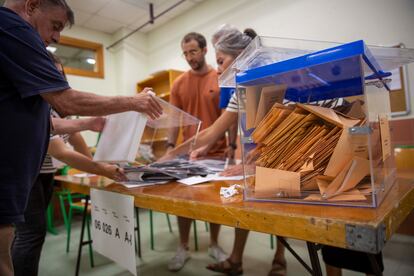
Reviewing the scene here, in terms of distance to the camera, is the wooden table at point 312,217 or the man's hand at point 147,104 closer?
the wooden table at point 312,217

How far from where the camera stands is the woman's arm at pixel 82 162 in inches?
43.8

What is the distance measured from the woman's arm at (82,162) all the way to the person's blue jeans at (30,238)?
0.76 ft

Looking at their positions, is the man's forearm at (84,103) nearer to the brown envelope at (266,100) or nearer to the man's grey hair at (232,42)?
the brown envelope at (266,100)

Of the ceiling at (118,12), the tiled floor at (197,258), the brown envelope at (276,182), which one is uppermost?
the ceiling at (118,12)

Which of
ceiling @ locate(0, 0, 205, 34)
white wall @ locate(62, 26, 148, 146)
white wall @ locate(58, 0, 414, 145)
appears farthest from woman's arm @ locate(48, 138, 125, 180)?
white wall @ locate(62, 26, 148, 146)

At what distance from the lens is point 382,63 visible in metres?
0.72

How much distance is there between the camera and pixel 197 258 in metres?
1.96

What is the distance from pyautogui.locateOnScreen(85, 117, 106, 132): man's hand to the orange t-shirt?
2.54 ft

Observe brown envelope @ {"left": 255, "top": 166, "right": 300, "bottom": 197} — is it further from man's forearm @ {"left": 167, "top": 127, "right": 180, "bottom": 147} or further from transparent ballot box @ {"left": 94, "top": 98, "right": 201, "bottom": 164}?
man's forearm @ {"left": 167, "top": 127, "right": 180, "bottom": 147}

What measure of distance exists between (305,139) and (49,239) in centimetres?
281

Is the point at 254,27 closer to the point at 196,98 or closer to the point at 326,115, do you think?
the point at 196,98

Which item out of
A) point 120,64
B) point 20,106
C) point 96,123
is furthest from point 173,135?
point 120,64

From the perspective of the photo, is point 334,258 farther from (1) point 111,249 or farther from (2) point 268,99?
(1) point 111,249

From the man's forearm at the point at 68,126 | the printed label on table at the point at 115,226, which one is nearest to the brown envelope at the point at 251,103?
the printed label on table at the point at 115,226
